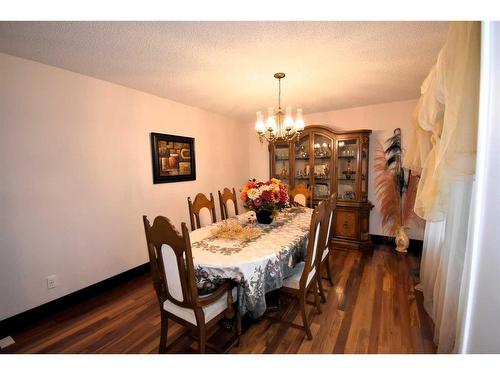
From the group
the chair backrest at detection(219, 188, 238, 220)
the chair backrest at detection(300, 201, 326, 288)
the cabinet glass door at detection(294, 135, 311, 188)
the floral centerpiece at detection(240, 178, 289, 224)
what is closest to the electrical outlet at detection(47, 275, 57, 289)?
the chair backrest at detection(219, 188, 238, 220)

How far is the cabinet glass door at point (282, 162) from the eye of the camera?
4.16 meters

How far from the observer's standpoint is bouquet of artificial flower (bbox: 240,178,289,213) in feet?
7.10

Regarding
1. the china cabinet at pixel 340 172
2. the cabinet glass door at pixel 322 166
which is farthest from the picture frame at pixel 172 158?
the cabinet glass door at pixel 322 166

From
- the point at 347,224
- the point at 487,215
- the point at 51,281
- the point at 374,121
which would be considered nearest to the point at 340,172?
the point at 347,224

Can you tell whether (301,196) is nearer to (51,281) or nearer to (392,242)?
(392,242)

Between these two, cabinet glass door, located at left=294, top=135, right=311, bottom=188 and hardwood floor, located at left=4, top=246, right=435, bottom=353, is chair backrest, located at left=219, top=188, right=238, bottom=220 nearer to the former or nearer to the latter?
hardwood floor, located at left=4, top=246, right=435, bottom=353

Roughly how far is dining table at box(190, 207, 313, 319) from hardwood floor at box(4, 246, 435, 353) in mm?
375

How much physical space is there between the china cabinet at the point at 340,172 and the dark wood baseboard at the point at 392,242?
1.17 ft

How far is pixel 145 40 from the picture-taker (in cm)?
A: 162

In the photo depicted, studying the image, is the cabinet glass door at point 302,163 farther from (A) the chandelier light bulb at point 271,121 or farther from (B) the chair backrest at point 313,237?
(B) the chair backrest at point 313,237
